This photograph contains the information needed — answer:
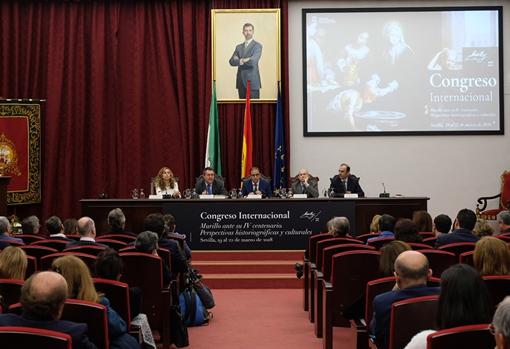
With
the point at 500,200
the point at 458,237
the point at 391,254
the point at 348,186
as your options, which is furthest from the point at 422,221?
the point at 500,200

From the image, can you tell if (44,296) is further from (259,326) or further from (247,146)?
(247,146)

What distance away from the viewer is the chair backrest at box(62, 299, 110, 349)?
11.1 ft

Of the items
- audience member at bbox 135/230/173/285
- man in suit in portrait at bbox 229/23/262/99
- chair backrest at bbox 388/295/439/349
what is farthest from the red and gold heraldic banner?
chair backrest at bbox 388/295/439/349

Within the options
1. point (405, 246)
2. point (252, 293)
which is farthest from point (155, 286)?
point (252, 293)

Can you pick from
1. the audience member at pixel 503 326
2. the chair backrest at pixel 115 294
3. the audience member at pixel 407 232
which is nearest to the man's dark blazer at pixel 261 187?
the audience member at pixel 407 232

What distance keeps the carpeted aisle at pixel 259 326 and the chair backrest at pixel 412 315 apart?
2412 mm

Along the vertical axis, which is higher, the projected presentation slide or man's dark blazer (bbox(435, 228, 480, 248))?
the projected presentation slide

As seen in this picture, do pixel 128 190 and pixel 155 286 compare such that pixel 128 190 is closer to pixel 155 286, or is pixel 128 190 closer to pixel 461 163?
pixel 461 163

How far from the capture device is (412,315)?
11.3ft

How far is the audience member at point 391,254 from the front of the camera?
436cm

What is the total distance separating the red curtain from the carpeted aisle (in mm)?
5268

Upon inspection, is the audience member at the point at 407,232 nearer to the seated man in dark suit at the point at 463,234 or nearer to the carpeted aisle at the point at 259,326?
the seated man in dark suit at the point at 463,234

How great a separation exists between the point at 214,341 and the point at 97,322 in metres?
3.05

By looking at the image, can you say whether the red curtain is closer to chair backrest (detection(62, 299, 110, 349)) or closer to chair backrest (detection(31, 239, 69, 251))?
chair backrest (detection(31, 239, 69, 251))
